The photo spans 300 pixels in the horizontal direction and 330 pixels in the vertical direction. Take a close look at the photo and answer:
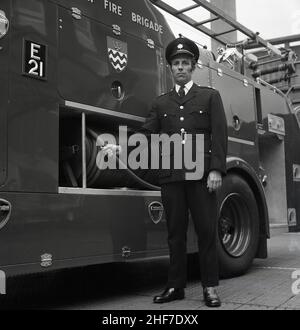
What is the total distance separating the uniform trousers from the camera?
11.7ft

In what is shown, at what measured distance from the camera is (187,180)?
3.60 metres

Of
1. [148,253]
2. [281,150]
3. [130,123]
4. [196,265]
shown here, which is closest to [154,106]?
[130,123]

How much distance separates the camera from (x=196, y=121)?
3641mm

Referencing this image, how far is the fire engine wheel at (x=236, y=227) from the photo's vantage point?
4.59 meters

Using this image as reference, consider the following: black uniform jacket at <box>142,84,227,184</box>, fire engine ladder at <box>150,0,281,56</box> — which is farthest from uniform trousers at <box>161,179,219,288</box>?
fire engine ladder at <box>150,0,281,56</box>

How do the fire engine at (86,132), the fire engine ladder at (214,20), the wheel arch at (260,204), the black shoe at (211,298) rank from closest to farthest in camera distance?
the fire engine at (86,132), the black shoe at (211,298), the fire engine ladder at (214,20), the wheel arch at (260,204)

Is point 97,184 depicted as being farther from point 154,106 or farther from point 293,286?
point 293,286

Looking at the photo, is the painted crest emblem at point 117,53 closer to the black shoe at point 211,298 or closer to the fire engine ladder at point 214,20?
the fire engine ladder at point 214,20

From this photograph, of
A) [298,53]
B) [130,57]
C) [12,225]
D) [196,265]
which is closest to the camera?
[12,225]

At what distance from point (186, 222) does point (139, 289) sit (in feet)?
3.07

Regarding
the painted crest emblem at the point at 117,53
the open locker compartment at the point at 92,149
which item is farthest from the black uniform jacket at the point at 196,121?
the painted crest emblem at the point at 117,53

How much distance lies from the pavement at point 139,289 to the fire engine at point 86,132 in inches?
13.3
